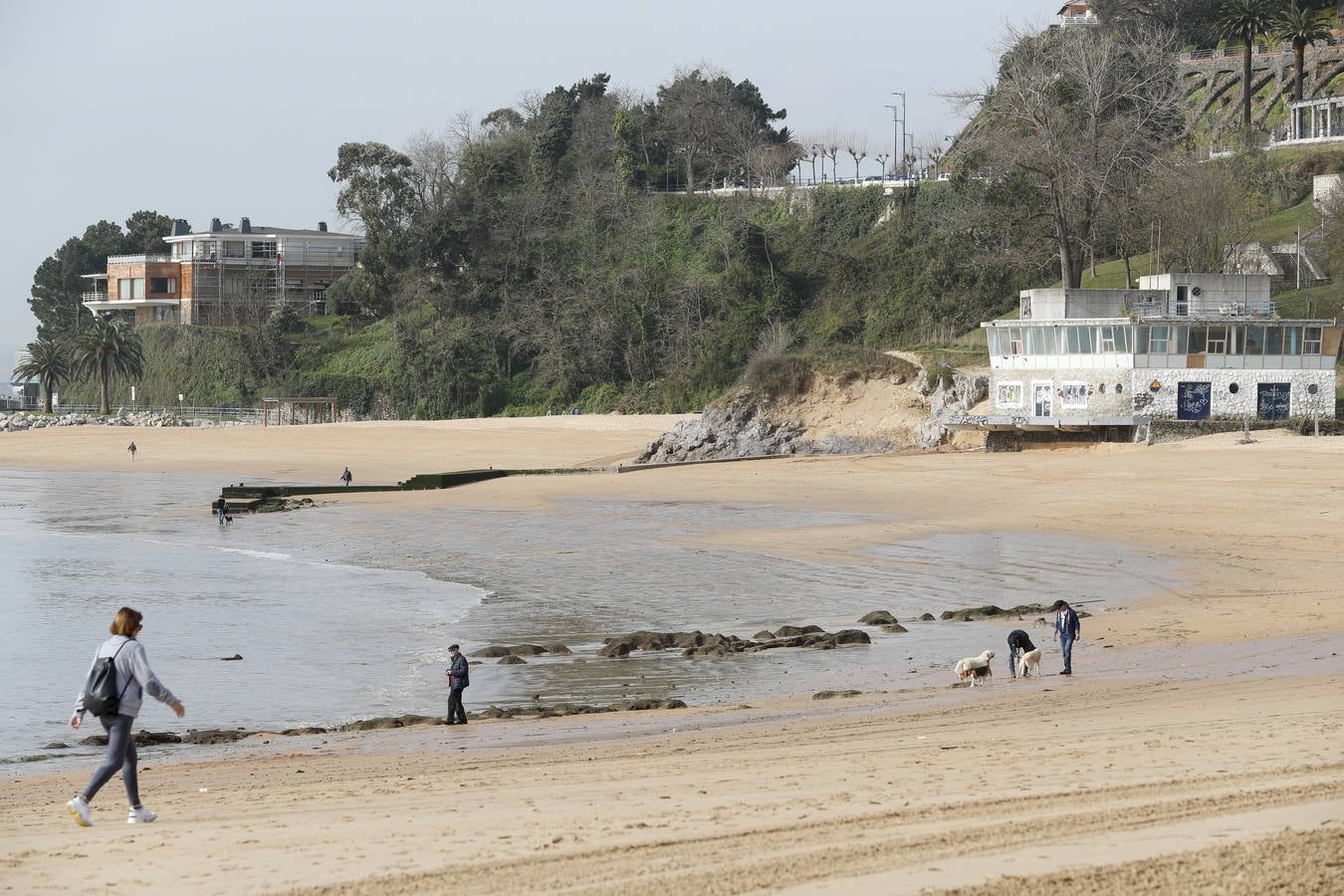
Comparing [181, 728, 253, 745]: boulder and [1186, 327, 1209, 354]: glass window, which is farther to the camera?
[1186, 327, 1209, 354]: glass window

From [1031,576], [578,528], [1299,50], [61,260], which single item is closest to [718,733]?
[1031,576]

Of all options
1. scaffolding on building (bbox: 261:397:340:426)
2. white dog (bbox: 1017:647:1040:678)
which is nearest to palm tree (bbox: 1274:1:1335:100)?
scaffolding on building (bbox: 261:397:340:426)

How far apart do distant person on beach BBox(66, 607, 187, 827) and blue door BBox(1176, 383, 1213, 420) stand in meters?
45.0

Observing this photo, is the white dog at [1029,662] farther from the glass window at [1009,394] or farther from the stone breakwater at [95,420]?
the stone breakwater at [95,420]

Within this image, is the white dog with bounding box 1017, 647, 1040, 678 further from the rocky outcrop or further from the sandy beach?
the rocky outcrop

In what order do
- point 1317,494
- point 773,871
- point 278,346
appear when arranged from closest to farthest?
point 773,871 < point 1317,494 < point 278,346

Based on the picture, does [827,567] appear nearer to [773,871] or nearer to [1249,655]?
[1249,655]

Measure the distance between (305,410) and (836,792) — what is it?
83139 mm

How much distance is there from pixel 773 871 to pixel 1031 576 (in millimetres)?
19579

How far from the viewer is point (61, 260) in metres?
125

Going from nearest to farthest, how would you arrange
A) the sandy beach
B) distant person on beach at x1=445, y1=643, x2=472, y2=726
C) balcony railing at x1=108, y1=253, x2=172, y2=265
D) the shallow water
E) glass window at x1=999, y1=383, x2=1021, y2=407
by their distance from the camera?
the sandy beach → distant person on beach at x1=445, y1=643, x2=472, y2=726 → the shallow water → glass window at x1=999, y1=383, x2=1021, y2=407 → balcony railing at x1=108, y1=253, x2=172, y2=265

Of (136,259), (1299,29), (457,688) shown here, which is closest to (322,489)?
(457,688)

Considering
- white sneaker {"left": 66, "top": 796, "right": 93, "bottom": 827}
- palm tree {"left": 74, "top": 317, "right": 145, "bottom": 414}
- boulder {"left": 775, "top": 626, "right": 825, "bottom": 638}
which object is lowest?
boulder {"left": 775, "top": 626, "right": 825, "bottom": 638}

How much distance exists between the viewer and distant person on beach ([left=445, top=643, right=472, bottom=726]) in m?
15.6
